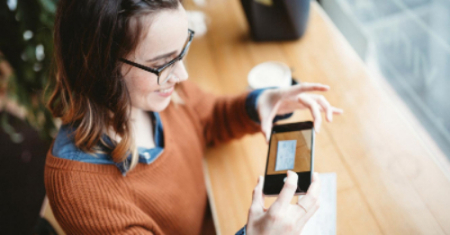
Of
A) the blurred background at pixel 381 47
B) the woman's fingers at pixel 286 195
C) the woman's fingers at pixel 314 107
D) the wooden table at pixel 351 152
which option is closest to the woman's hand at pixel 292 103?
the woman's fingers at pixel 314 107

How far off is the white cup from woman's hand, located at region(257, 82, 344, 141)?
0.52 ft

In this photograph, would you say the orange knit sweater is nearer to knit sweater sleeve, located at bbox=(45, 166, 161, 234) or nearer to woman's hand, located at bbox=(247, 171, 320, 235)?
knit sweater sleeve, located at bbox=(45, 166, 161, 234)

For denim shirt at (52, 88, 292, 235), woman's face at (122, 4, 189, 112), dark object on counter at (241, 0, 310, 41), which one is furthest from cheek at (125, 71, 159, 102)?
dark object on counter at (241, 0, 310, 41)

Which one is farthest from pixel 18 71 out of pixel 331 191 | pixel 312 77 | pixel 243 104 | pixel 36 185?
pixel 331 191

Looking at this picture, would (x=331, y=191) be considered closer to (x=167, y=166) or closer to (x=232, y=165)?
(x=232, y=165)

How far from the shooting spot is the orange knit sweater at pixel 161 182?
26.8 inches

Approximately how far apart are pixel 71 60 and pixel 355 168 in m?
0.70

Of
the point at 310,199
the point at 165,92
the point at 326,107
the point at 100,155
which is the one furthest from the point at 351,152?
the point at 100,155

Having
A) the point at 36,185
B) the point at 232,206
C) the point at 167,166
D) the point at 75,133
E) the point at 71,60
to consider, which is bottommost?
the point at 36,185

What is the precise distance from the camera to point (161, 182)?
0.84 meters

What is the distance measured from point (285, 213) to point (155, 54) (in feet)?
1.28

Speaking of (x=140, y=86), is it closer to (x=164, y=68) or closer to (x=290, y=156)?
(x=164, y=68)

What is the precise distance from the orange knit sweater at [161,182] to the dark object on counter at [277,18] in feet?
1.28

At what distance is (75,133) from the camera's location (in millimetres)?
712
